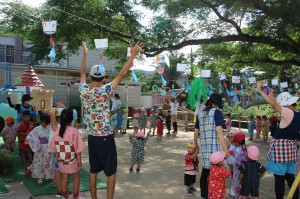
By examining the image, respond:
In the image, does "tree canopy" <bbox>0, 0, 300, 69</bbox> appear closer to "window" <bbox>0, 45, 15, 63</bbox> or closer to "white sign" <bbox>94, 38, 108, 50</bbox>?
"white sign" <bbox>94, 38, 108, 50</bbox>

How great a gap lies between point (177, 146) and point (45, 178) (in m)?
6.45

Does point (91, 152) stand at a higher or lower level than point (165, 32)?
lower

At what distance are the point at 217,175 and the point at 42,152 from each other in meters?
3.53

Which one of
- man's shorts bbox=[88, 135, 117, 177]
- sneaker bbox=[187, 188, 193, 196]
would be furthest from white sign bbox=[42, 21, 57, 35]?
sneaker bbox=[187, 188, 193, 196]

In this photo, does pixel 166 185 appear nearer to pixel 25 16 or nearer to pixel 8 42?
pixel 25 16

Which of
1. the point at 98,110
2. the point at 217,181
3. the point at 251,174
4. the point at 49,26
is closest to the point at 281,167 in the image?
the point at 251,174

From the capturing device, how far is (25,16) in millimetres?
12047

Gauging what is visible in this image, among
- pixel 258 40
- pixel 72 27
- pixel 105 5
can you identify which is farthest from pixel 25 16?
pixel 258 40

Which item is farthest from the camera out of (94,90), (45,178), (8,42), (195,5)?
(8,42)

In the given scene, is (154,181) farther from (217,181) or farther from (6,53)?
(6,53)

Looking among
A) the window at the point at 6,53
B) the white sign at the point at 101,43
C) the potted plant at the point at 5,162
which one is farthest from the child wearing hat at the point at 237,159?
the window at the point at 6,53

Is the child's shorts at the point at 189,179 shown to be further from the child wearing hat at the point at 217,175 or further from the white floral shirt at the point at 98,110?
the white floral shirt at the point at 98,110

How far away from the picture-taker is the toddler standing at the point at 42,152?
6.11 meters

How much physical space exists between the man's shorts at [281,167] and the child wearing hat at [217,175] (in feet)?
2.57
